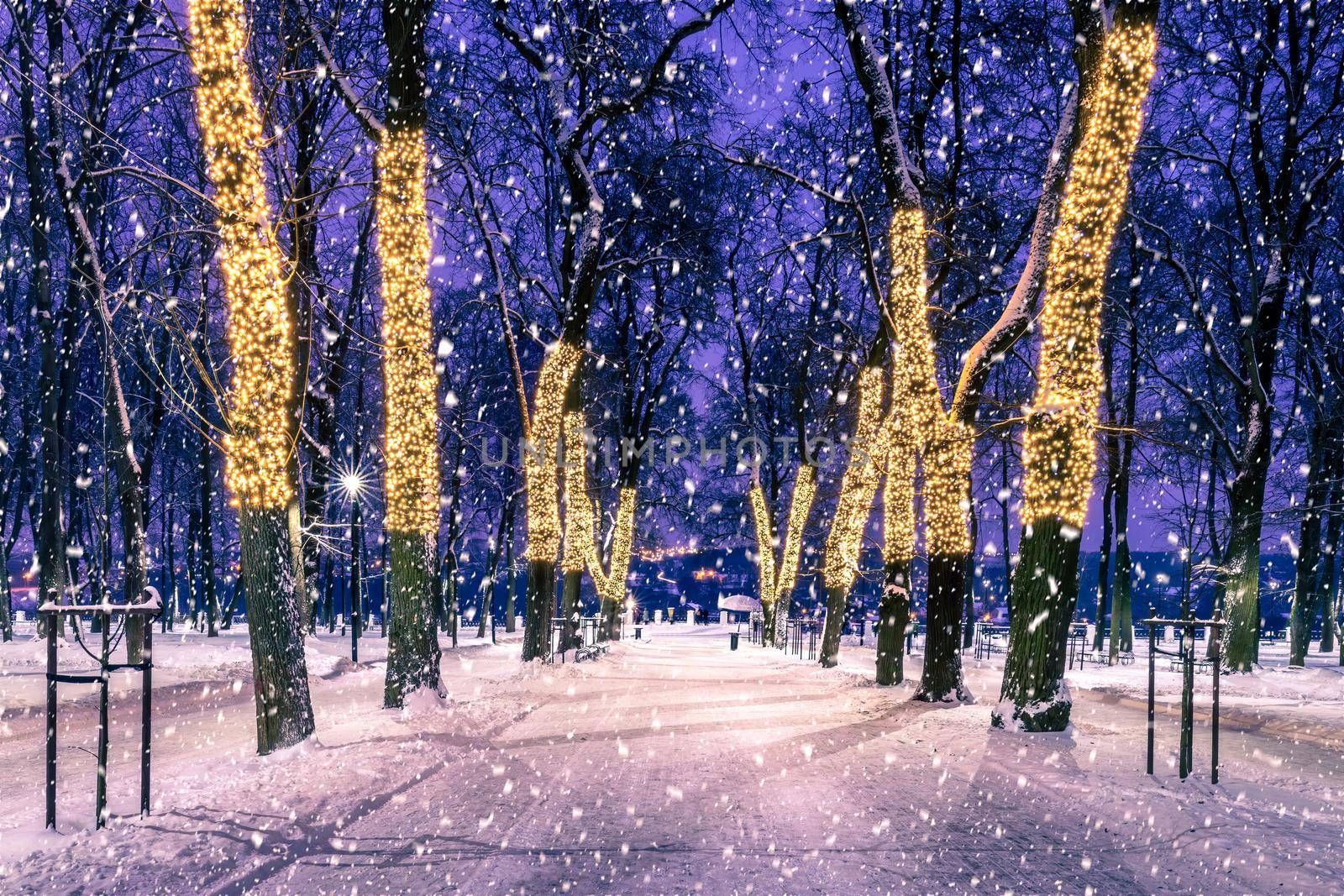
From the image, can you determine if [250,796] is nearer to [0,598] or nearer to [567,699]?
[567,699]

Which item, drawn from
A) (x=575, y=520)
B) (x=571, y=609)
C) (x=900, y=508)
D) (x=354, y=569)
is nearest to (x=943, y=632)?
(x=900, y=508)

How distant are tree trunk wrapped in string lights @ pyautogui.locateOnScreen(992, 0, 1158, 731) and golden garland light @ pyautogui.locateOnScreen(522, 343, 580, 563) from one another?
10.2 meters

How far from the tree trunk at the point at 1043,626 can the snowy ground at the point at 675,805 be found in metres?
0.40

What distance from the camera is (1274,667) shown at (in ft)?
72.1

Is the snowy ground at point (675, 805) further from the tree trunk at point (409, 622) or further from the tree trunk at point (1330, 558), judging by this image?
the tree trunk at point (1330, 558)

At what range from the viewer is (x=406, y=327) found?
1136 cm

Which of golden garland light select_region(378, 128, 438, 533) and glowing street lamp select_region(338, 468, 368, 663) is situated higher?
golden garland light select_region(378, 128, 438, 533)

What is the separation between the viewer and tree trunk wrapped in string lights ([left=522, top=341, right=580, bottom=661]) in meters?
17.8

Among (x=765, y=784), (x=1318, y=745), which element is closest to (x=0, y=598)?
(x=765, y=784)

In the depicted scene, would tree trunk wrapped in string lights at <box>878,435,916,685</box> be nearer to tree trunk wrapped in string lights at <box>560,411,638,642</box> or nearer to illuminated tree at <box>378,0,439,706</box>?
illuminated tree at <box>378,0,439,706</box>

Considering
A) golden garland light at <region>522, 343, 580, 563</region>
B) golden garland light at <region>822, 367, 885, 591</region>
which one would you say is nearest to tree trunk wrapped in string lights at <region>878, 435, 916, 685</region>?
golden garland light at <region>822, 367, 885, 591</region>

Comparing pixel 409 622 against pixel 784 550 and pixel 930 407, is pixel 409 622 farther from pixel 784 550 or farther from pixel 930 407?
pixel 784 550

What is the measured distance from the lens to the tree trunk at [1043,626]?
961cm

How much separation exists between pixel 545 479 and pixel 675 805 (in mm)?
11739
